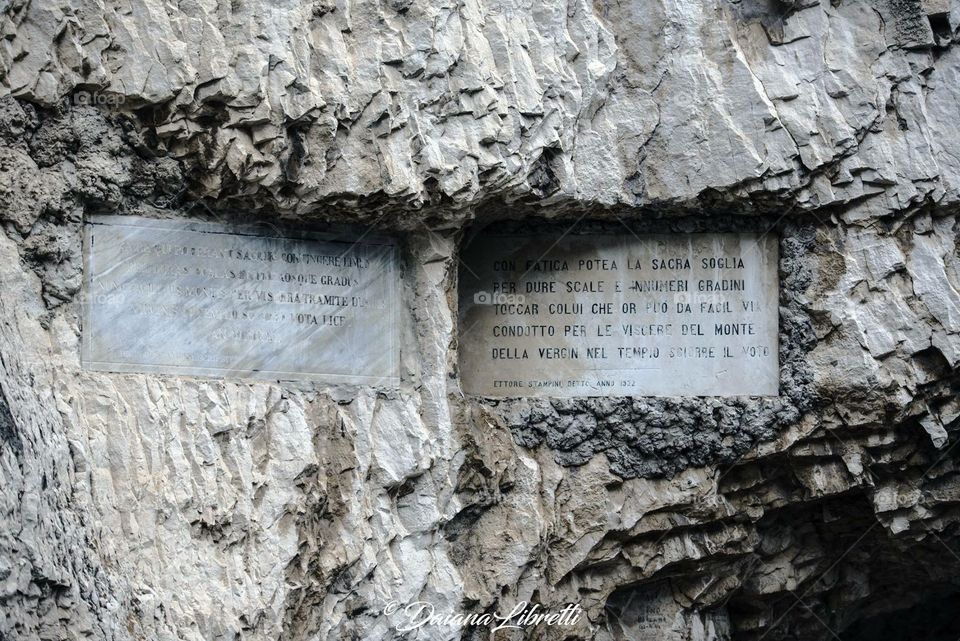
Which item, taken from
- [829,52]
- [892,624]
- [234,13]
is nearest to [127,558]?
[234,13]

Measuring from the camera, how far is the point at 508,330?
26.8 ft

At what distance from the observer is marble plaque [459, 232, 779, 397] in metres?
8.18

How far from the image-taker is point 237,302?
7172 millimetres

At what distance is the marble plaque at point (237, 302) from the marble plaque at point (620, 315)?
797mm

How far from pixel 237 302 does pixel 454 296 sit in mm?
1345
